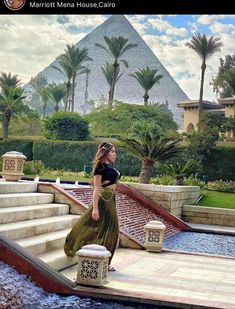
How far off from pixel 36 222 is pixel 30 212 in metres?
0.35

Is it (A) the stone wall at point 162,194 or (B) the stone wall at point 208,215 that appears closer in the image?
(A) the stone wall at point 162,194

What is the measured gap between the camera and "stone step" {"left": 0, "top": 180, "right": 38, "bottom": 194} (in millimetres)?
9184

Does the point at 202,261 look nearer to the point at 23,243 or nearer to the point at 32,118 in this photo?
the point at 23,243

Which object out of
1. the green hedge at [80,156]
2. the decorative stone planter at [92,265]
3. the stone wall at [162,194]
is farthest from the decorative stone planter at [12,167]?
the green hedge at [80,156]

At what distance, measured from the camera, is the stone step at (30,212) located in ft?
25.1

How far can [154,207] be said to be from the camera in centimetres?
1427

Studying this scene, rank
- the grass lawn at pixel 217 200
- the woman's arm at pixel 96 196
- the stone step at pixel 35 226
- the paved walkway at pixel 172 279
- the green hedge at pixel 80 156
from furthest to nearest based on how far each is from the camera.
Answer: the green hedge at pixel 80 156
the grass lawn at pixel 217 200
the stone step at pixel 35 226
the woman's arm at pixel 96 196
the paved walkway at pixel 172 279

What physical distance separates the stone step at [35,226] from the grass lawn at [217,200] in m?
8.84

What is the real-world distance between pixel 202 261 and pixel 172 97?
164163 millimetres

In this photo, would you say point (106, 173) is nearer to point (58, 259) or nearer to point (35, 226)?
point (58, 259)

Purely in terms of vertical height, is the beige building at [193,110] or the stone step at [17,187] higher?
the beige building at [193,110]

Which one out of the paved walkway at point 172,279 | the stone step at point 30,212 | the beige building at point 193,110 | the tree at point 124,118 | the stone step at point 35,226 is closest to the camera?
the paved walkway at point 172,279

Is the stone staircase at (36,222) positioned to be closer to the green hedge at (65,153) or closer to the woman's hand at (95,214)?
the woman's hand at (95,214)

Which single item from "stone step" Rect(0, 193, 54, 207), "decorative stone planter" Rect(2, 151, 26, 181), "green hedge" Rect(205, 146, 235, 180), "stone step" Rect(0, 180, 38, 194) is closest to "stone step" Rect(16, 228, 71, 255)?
"stone step" Rect(0, 193, 54, 207)
